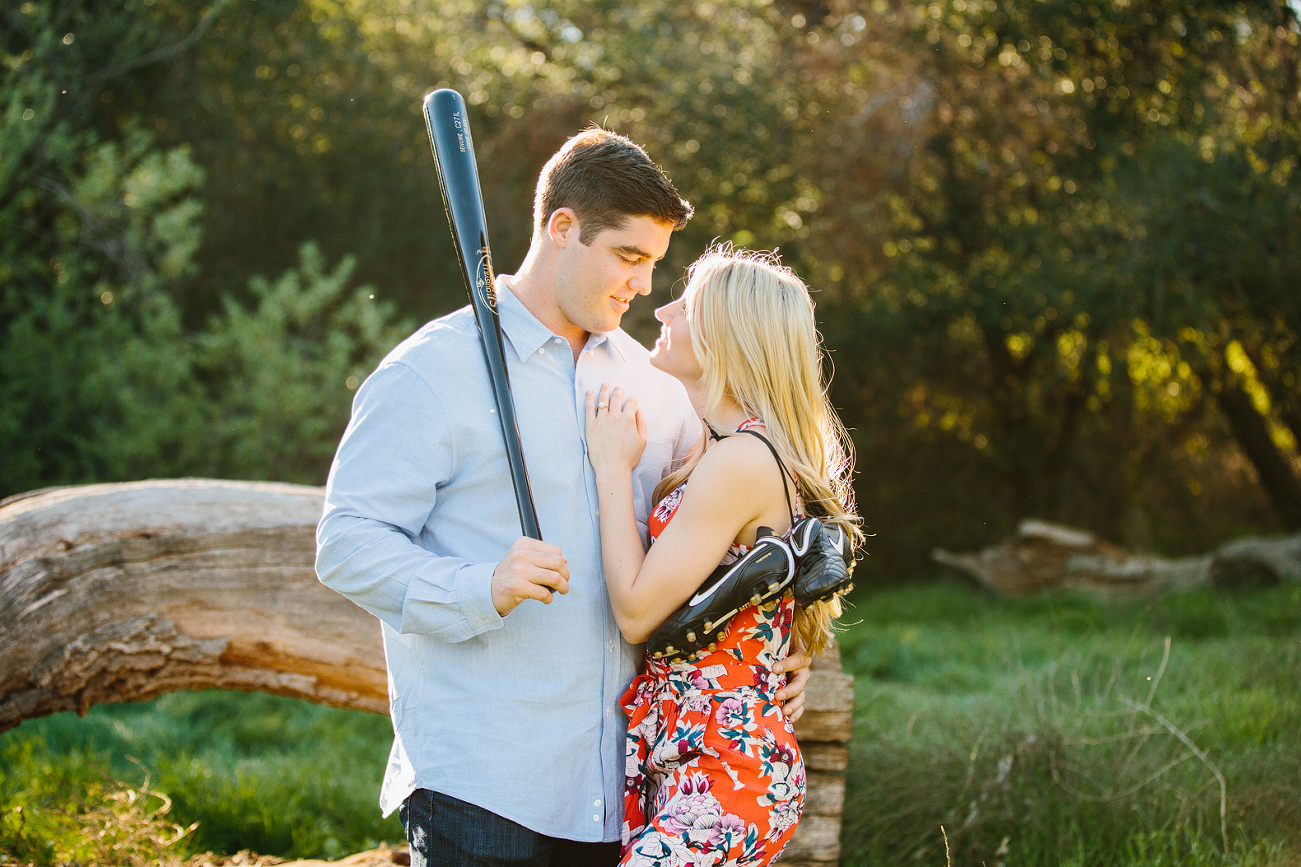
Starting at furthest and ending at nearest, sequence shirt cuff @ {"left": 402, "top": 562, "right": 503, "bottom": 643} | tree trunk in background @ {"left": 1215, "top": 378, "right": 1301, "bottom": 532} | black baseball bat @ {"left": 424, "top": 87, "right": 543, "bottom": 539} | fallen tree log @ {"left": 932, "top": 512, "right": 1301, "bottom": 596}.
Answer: tree trunk in background @ {"left": 1215, "top": 378, "right": 1301, "bottom": 532} → fallen tree log @ {"left": 932, "top": 512, "right": 1301, "bottom": 596} → black baseball bat @ {"left": 424, "top": 87, "right": 543, "bottom": 539} → shirt cuff @ {"left": 402, "top": 562, "right": 503, "bottom": 643}

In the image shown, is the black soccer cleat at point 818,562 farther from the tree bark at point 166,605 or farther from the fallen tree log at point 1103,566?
the fallen tree log at point 1103,566

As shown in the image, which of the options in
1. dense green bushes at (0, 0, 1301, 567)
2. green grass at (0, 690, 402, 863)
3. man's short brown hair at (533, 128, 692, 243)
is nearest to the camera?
man's short brown hair at (533, 128, 692, 243)

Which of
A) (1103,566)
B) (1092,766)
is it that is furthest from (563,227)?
(1103,566)

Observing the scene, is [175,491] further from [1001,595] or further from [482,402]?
[1001,595]

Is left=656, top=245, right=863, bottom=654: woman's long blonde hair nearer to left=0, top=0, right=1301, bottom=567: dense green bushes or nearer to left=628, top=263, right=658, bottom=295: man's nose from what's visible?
left=628, top=263, right=658, bottom=295: man's nose

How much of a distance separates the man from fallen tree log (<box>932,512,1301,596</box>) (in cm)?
591

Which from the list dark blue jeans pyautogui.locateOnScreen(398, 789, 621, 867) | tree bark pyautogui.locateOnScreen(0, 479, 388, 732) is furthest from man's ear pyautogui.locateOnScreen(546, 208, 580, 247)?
tree bark pyautogui.locateOnScreen(0, 479, 388, 732)

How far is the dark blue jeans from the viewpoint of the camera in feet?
5.90

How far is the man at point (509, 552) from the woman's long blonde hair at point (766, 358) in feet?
0.55

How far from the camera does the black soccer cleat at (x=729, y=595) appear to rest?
1.82 metres

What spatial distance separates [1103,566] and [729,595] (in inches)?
260

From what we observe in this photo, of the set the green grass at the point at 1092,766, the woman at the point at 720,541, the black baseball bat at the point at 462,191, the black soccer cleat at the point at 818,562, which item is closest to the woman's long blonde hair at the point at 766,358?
the woman at the point at 720,541

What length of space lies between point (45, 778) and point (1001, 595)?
631 cm

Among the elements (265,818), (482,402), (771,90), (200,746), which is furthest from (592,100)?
(482,402)
